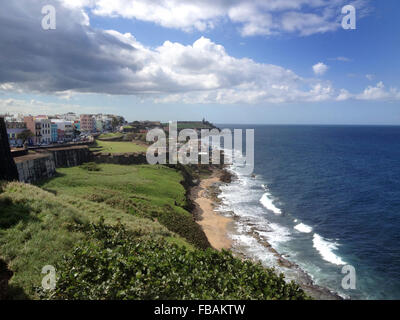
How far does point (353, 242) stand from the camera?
32031 mm

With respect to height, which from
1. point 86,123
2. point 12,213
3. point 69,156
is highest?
point 86,123

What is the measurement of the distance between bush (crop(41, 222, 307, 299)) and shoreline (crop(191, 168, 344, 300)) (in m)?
Result: 8.82

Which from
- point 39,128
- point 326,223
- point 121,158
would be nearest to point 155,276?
point 326,223

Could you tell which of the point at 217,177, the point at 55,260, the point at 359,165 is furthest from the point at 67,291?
the point at 359,165

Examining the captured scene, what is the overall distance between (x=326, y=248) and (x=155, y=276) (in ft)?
86.4

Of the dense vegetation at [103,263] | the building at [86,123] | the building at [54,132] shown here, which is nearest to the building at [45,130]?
the building at [54,132]

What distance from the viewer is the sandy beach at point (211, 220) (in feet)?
103

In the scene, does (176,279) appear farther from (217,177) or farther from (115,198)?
(217,177)

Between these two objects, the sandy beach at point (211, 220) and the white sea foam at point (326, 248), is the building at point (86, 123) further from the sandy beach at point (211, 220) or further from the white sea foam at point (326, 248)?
the white sea foam at point (326, 248)

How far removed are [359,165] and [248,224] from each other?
60959mm

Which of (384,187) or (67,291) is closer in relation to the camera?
(67,291)

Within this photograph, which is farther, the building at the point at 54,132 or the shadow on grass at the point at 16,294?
the building at the point at 54,132

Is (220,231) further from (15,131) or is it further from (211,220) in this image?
(15,131)

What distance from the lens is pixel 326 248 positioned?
30531 mm
